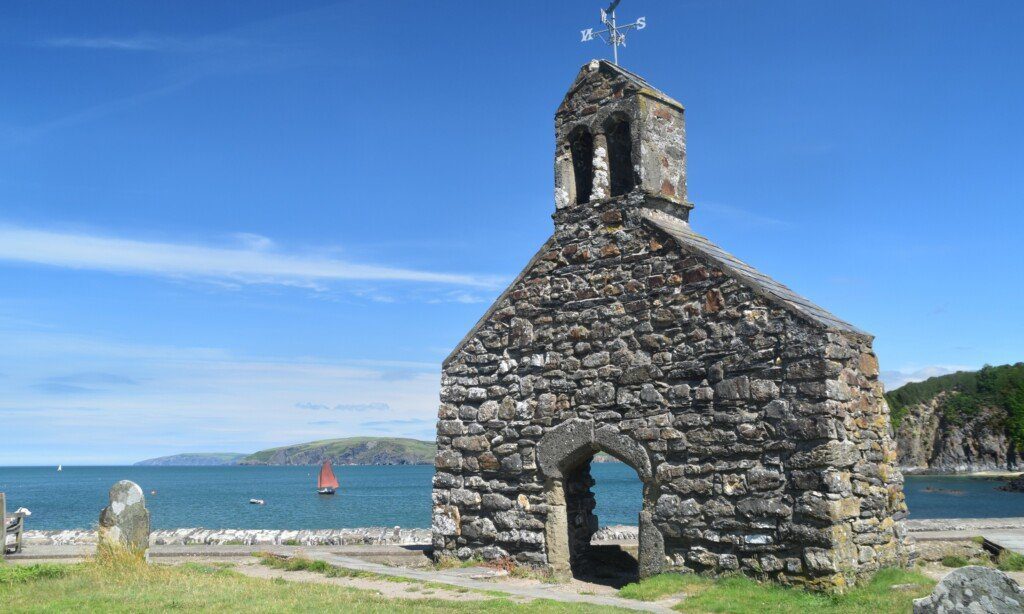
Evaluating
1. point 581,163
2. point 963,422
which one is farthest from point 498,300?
point 963,422

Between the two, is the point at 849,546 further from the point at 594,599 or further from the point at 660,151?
the point at 660,151

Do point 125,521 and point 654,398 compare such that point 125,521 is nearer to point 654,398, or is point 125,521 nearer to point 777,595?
point 654,398

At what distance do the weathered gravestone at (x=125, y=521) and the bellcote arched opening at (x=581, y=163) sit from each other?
27.2ft

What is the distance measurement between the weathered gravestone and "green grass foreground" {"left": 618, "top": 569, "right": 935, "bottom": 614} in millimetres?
7386


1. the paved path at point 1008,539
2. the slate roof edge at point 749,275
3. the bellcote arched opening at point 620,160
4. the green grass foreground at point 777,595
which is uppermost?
the bellcote arched opening at point 620,160

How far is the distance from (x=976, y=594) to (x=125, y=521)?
11381 mm

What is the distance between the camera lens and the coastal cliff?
114 m

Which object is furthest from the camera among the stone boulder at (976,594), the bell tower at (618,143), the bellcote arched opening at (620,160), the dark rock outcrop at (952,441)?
the dark rock outcrop at (952,441)

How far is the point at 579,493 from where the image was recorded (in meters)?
13.1

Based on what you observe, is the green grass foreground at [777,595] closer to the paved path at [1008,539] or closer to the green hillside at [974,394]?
the paved path at [1008,539]

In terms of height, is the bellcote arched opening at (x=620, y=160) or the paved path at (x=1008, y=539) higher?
the bellcote arched opening at (x=620, y=160)

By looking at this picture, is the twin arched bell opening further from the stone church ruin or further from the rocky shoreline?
the rocky shoreline

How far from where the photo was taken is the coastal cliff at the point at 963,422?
114m

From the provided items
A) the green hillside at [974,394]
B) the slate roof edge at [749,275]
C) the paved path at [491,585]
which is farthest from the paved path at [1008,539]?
the green hillside at [974,394]
